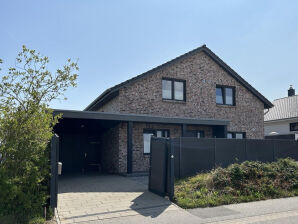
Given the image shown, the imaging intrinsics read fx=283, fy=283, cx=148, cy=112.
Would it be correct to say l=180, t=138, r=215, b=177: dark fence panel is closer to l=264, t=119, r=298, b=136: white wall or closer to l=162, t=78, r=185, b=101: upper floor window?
l=162, t=78, r=185, b=101: upper floor window

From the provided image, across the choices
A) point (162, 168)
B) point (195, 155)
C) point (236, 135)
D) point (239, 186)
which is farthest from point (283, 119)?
point (162, 168)

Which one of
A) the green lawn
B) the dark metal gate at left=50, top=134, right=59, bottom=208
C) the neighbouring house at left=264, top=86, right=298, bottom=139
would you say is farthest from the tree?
the neighbouring house at left=264, top=86, right=298, bottom=139

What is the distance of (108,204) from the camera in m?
7.28

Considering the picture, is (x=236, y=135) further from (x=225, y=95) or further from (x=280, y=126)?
(x=280, y=126)

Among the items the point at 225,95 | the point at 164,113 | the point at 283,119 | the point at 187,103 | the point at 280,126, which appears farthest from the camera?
the point at 280,126

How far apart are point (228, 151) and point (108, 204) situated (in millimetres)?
6763

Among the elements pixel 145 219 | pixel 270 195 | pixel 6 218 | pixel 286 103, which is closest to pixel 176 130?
pixel 270 195

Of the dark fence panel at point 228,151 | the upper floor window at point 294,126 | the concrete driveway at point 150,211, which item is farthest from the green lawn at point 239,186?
the upper floor window at point 294,126

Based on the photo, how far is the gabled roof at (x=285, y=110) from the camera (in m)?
23.7

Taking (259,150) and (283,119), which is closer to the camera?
(259,150)

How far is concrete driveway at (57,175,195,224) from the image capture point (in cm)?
632

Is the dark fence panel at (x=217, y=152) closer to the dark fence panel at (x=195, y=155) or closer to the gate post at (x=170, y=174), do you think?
the dark fence panel at (x=195, y=155)

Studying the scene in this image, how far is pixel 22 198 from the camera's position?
5879 mm

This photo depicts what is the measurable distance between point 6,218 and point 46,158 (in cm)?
140
